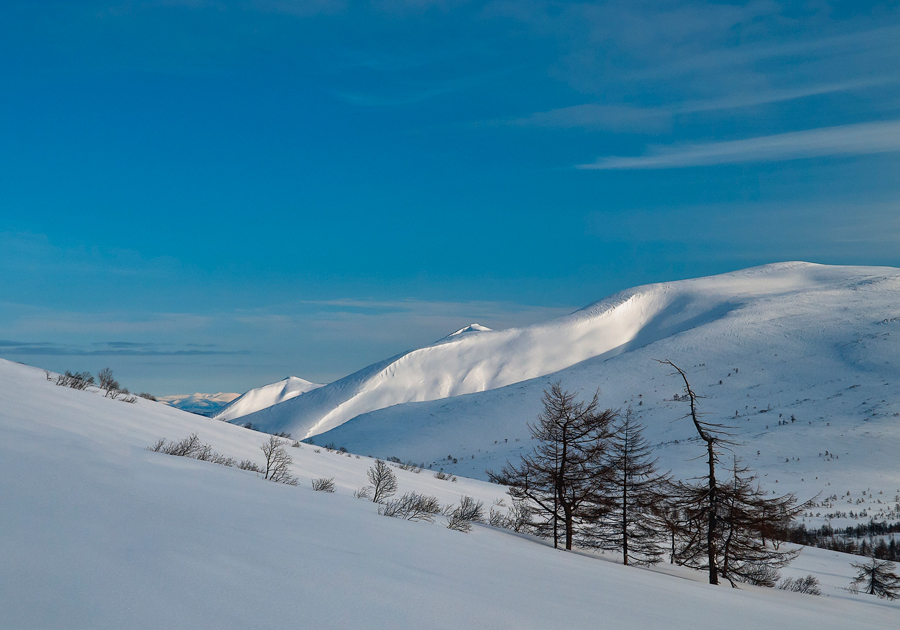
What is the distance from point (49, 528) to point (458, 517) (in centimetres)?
749

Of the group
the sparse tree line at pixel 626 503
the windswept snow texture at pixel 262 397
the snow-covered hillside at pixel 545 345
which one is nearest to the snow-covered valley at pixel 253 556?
the sparse tree line at pixel 626 503

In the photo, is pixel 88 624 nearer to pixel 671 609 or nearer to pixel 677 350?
pixel 671 609

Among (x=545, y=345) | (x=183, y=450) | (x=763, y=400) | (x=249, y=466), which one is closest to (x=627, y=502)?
(x=249, y=466)

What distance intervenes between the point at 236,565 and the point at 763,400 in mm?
62087

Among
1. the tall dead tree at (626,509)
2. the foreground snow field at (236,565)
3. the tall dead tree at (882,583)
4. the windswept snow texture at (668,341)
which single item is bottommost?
the tall dead tree at (882,583)

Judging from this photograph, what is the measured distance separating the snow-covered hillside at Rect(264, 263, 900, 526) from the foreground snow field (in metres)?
35.0

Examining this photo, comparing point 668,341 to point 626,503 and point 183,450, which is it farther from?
point 183,450

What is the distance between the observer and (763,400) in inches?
2212

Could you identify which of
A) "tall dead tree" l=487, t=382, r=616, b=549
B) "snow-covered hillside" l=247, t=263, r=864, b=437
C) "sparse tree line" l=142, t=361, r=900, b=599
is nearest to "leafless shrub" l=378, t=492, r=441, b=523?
"sparse tree line" l=142, t=361, r=900, b=599

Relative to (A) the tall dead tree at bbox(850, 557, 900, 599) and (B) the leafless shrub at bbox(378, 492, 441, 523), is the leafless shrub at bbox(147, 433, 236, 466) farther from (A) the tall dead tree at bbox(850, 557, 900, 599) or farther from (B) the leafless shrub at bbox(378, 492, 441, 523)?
(A) the tall dead tree at bbox(850, 557, 900, 599)

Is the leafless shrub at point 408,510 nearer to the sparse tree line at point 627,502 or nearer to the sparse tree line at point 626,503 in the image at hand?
the sparse tree line at point 626,503

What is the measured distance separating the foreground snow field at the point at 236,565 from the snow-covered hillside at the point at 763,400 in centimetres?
3500

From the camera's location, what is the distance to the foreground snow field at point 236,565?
9.30 ft

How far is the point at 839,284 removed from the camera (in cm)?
9606
